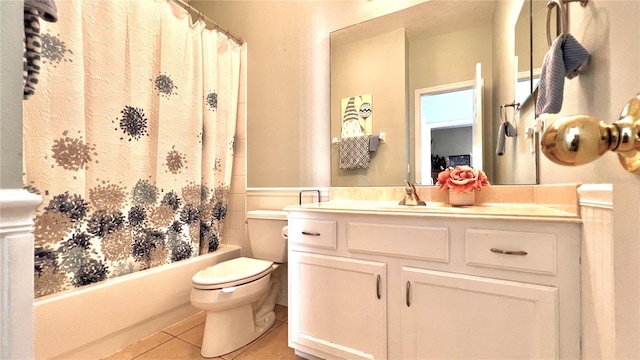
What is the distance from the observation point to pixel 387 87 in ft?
5.31

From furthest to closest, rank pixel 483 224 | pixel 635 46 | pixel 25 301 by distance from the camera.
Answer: pixel 483 224, pixel 25 301, pixel 635 46

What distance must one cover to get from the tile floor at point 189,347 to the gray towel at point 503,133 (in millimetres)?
1505

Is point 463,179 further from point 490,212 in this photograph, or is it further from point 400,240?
point 400,240

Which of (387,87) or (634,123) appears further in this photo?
(387,87)

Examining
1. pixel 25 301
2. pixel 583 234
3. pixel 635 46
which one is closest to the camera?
pixel 635 46

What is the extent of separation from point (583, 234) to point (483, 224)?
0.25 m

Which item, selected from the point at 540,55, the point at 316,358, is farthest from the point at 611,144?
the point at 316,358

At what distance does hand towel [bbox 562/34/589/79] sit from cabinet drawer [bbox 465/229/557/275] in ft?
1.66

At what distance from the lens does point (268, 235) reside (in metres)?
1.77

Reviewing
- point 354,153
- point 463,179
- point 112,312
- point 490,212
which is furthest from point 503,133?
point 112,312

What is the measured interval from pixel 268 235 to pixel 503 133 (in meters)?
1.52

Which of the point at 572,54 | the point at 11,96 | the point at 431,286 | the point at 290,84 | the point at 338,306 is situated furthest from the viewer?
the point at 290,84

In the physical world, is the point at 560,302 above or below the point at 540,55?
below

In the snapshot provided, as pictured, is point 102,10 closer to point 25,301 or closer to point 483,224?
point 25,301
